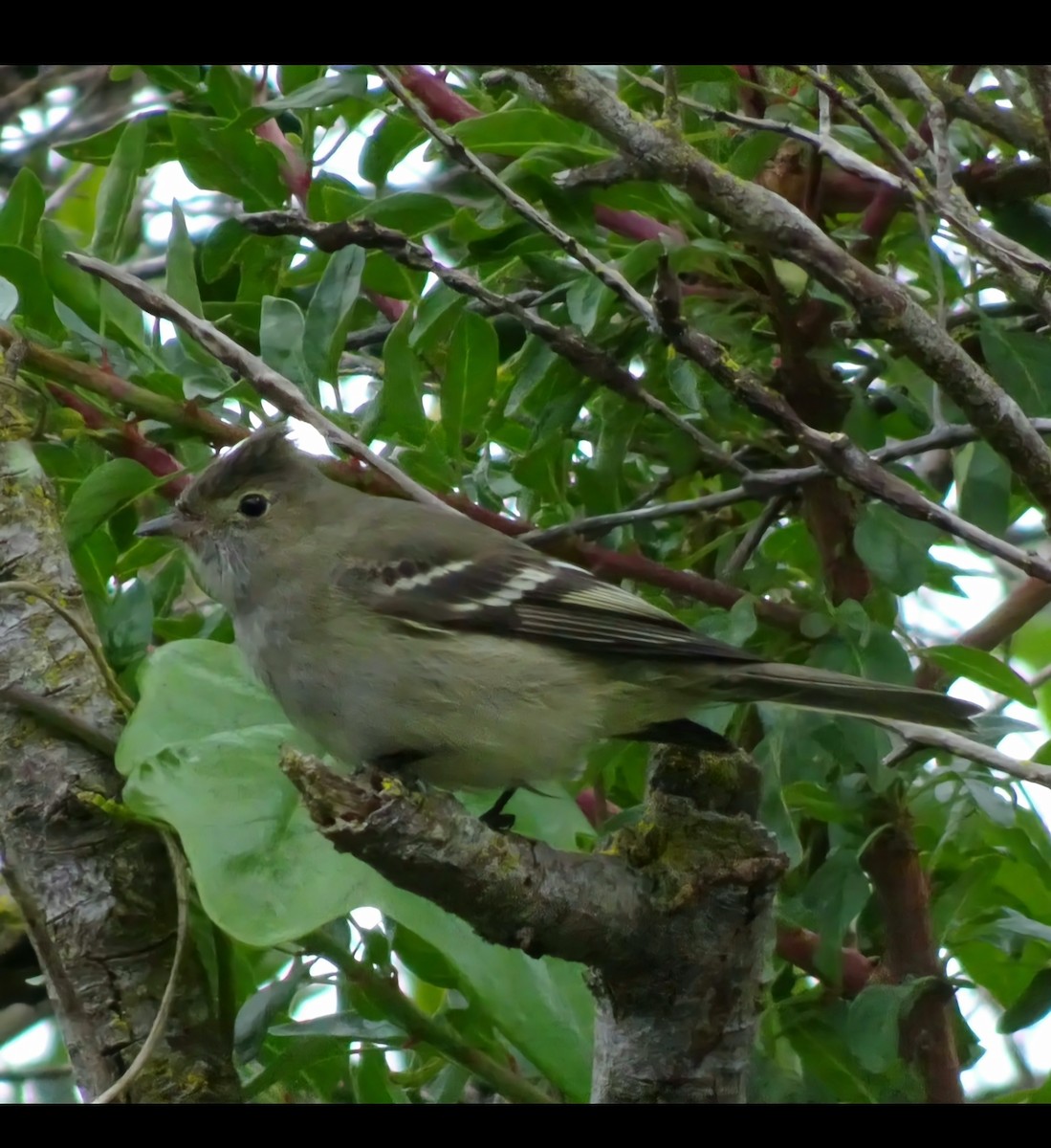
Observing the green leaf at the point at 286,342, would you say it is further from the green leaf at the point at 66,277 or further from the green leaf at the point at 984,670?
the green leaf at the point at 984,670

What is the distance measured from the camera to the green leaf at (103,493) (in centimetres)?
289

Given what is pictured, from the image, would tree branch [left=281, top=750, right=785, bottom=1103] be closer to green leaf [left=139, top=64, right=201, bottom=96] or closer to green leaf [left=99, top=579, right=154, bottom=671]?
green leaf [left=99, top=579, right=154, bottom=671]

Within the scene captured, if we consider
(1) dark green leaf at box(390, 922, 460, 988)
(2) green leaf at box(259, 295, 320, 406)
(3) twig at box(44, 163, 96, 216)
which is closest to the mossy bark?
(1) dark green leaf at box(390, 922, 460, 988)

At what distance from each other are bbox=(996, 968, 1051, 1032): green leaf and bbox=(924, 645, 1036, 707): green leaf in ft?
1.74

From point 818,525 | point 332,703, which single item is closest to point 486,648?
point 332,703

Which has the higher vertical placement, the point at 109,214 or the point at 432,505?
the point at 109,214

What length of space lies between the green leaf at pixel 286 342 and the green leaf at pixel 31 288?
50 cm

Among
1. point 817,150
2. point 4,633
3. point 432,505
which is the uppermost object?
point 817,150

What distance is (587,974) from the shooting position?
8.19 feet

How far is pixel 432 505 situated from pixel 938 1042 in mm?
1460

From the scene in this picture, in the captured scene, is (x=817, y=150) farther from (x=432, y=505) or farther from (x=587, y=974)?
(x=587, y=974)

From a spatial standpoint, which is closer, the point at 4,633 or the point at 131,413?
the point at 4,633

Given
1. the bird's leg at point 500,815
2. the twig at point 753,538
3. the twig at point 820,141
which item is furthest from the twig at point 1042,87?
the bird's leg at point 500,815
